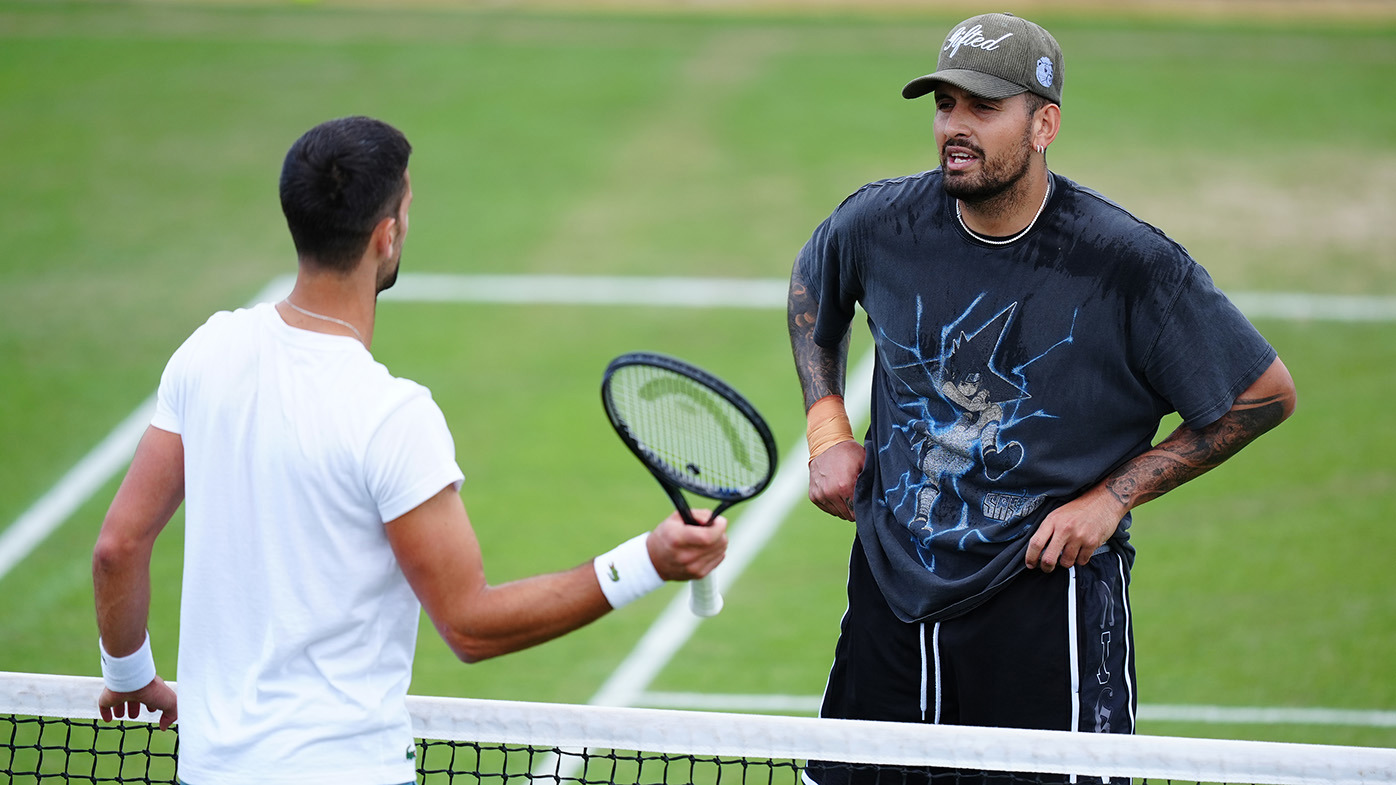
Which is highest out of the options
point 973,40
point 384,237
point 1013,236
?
point 973,40

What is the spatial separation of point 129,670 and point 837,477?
1.80 meters

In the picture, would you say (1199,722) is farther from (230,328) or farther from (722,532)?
(230,328)

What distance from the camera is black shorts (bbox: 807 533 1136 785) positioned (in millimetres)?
3584

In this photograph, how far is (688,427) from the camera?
356 centimetres

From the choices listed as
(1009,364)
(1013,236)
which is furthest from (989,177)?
(1009,364)

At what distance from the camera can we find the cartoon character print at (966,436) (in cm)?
354

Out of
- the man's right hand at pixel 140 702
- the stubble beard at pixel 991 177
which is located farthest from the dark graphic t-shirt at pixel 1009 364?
the man's right hand at pixel 140 702

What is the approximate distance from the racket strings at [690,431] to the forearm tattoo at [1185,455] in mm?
894

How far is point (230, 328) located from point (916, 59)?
14515 mm

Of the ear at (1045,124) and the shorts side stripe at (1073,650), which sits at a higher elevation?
the ear at (1045,124)

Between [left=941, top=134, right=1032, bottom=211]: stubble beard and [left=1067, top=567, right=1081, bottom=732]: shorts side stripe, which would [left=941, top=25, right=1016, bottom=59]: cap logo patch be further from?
[left=1067, top=567, right=1081, bottom=732]: shorts side stripe

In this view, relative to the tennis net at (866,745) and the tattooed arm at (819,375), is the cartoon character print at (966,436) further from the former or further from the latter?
the tennis net at (866,745)

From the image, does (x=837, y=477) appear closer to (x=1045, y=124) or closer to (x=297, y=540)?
(x=1045, y=124)

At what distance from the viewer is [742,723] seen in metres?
3.50
